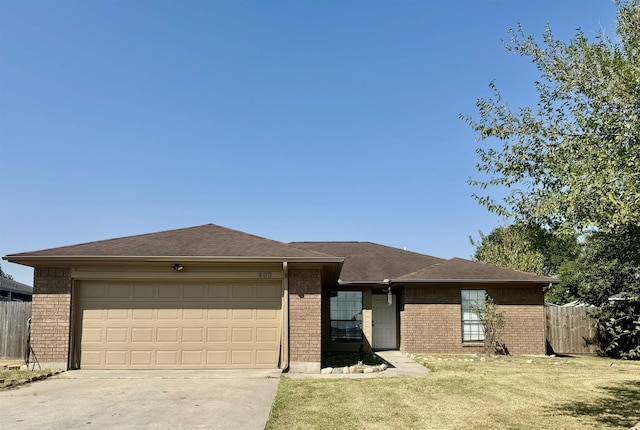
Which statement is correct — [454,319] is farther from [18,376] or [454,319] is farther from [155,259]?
[18,376]

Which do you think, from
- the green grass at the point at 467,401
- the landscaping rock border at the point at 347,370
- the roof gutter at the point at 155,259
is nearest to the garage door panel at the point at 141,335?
the roof gutter at the point at 155,259

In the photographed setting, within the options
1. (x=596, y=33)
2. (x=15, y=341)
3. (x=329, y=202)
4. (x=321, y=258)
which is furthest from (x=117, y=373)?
(x=329, y=202)

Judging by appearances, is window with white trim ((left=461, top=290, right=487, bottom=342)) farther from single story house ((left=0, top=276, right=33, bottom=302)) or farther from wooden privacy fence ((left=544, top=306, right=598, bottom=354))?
single story house ((left=0, top=276, right=33, bottom=302))

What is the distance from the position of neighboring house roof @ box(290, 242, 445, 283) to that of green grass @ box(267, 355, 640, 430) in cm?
623

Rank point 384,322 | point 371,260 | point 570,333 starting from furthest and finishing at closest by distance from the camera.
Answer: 1. point 371,260
2. point 384,322
3. point 570,333

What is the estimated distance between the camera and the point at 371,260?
21031 mm

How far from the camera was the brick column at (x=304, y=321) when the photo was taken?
1190 centimetres

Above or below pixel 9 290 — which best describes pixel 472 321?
below

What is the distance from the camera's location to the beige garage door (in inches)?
479

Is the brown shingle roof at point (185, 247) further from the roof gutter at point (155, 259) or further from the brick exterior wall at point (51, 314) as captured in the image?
the brick exterior wall at point (51, 314)

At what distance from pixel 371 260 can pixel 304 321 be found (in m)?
9.40

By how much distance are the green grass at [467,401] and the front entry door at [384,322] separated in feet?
19.7

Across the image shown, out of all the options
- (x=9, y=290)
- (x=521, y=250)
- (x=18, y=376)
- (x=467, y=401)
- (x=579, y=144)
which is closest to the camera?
(x=579, y=144)

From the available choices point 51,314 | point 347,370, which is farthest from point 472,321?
point 51,314
